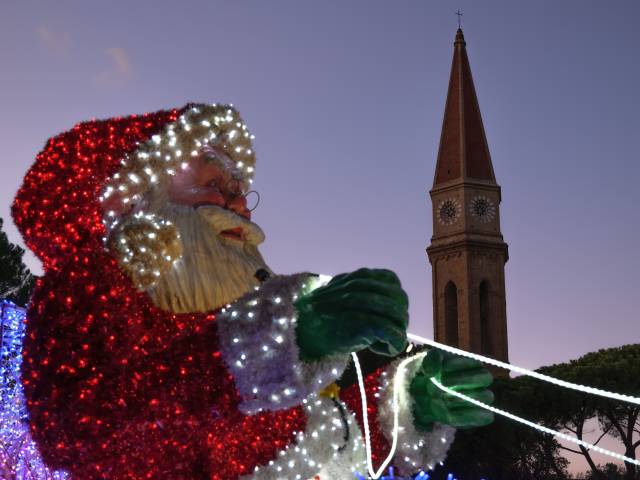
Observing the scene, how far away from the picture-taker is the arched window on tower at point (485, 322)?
37.5m

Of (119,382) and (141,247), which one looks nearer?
(119,382)

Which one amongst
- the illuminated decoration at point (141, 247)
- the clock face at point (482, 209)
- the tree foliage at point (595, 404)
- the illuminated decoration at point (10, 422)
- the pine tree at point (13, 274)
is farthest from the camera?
the clock face at point (482, 209)

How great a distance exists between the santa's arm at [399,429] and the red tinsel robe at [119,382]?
23.2 inches

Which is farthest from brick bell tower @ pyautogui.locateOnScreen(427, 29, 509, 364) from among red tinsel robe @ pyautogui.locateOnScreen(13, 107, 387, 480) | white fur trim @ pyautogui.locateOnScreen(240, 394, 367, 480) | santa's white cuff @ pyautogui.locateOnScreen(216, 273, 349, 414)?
santa's white cuff @ pyautogui.locateOnScreen(216, 273, 349, 414)

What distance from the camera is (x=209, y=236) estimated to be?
9.09 ft

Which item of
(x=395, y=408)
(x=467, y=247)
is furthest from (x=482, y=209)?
(x=395, y=408)

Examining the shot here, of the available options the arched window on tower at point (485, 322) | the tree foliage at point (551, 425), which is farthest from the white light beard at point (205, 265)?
the arched window on tower at point (485, 322)

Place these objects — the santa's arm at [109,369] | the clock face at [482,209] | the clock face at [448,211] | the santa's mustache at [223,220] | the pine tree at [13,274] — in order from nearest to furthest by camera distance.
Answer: the santa's arm at [109,369] → the santa's mustache at [223,220] → the pine tree at [13,274] → the clock face at [482,209] → the clock face at [448,211]

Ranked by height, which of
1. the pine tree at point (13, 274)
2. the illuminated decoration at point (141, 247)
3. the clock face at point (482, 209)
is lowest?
the illuminated decoration at point (141, 247)

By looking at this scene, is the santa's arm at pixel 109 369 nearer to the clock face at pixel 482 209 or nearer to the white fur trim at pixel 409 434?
the white fur trim at pixel 409 434

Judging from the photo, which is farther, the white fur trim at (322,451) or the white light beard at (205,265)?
the white light beard at (205,265)

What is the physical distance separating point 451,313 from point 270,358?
121ft

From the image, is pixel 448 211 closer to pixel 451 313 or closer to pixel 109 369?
pixel 451 313

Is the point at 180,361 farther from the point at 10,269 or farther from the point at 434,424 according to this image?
the point at 10,269
